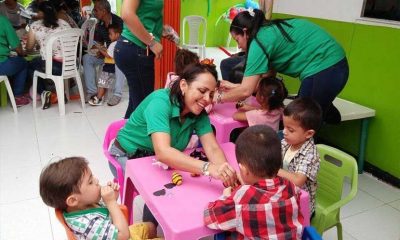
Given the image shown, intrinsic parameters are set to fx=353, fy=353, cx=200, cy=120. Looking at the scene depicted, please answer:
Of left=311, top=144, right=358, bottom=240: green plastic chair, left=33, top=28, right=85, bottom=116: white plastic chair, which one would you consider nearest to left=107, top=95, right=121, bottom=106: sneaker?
left=33, top=28, right=85, bottom=116: white plastic chair

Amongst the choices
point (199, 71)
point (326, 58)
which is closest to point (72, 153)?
point (199, 71)

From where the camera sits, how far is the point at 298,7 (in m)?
3.55

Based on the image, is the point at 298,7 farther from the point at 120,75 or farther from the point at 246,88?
the point at 120,75

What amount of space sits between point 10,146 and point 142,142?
2053mm

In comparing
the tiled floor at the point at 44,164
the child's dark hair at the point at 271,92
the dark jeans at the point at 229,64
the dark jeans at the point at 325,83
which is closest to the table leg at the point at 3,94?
the tiled floor at the point at 44,164

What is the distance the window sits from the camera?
2691 mm

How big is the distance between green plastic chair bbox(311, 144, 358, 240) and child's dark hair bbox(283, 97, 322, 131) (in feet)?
0.83

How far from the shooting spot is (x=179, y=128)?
1.60 m

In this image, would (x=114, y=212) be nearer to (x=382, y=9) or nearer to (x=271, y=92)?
(x=271, y=92)

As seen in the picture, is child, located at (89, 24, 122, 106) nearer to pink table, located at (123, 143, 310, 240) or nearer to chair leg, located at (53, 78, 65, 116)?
chair leg, located at (53, 78, 65, 116)

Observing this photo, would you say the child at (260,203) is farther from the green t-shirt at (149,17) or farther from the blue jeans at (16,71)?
the blue jeans at (16,71)

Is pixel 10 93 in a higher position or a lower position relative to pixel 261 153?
lower


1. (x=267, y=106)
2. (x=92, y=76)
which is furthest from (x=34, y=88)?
(x=267, y=106)

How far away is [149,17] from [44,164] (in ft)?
4.90
